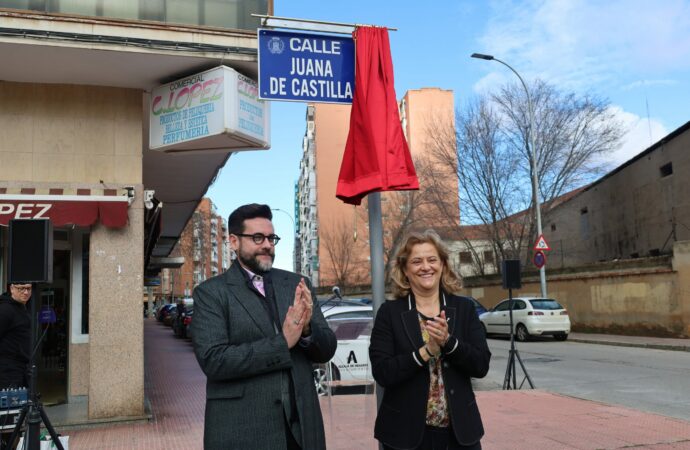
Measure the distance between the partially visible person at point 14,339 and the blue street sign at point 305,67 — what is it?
3.29m

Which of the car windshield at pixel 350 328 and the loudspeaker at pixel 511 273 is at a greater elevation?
the loudspeaker at pixel 511 273

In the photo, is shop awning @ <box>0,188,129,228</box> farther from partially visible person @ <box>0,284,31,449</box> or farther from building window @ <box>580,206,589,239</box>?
building window @ <box>580,206,589,239</box>

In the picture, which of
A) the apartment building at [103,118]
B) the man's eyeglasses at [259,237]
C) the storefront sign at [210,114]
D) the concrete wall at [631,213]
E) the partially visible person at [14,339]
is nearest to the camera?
the man's eyeglasses at [259,237]

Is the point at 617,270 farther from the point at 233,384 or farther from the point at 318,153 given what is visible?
the point at 318,153

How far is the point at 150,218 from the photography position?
10.6 m

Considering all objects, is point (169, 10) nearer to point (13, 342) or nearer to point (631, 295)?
point (13, 342)

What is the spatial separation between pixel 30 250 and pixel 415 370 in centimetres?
346

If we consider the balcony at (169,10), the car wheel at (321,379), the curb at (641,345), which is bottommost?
the curb at (641,345)

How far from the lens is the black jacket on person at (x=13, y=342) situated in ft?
17.0

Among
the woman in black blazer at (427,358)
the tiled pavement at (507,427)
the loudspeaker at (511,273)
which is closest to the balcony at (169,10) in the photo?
the tiled pavement at (507,427)

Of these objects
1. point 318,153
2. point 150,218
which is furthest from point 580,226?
point 318,153

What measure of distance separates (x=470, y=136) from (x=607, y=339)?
13.8m

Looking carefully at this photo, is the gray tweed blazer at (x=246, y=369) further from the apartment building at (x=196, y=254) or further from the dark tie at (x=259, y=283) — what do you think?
the apartment building at (x=196, y=254)

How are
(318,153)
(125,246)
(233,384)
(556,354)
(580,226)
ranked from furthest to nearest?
(318,153) < (580,226) < (556,354) < (125,246) < (233,384)
